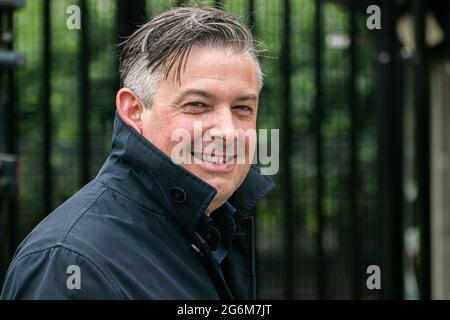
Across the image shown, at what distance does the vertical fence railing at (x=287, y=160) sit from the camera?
3.02 metres

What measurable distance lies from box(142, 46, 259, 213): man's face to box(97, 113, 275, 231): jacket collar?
71 millimetres

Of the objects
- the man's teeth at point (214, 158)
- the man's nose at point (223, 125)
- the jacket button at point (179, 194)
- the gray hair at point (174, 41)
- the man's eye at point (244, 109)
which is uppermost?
the gray hair at point (174, 41)

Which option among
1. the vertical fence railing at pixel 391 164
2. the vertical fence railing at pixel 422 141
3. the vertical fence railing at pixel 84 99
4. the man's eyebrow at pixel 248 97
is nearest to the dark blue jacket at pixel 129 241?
the man's eyebrow at pixel 248 97

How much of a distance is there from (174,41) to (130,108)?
20 cm

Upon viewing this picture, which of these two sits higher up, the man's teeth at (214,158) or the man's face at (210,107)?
the man's face at (210,107)

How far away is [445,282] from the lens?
3.97 meters

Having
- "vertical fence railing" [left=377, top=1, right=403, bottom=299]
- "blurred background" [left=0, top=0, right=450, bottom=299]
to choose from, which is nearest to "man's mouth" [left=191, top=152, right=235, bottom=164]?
"blurred background" [left=0, top=0, right=450, bottom=299]

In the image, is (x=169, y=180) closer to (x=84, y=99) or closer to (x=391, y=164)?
(x=84, y=99)

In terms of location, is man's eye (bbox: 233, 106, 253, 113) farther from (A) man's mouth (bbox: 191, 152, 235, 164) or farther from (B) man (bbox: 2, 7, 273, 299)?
(A) man's mouth (bbox: 191, 152, 235, 164)

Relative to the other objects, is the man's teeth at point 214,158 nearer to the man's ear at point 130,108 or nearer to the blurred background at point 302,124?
the man's ear at point 130,108

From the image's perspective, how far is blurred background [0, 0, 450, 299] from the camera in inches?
113

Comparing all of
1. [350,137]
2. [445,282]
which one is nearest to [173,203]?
[350,137]

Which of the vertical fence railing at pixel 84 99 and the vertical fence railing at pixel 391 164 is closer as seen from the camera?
the vertical fence railing at pixel 84 99

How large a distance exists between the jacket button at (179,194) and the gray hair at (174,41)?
0.23 meters
